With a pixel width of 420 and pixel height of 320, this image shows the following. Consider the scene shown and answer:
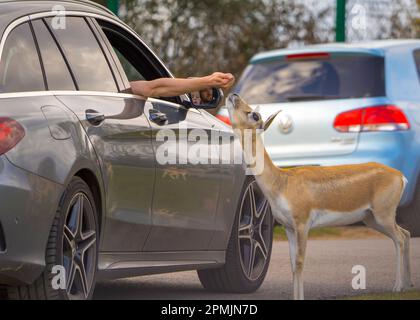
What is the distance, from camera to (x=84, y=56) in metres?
7.99

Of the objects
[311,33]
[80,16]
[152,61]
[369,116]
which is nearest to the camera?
[80,16]

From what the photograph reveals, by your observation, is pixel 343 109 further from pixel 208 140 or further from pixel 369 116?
pixel 208 140

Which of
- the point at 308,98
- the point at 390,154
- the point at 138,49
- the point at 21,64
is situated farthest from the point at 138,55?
the point at 308,98

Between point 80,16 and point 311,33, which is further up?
point 80,16

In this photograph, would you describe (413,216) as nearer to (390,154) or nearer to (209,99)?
(390,154)

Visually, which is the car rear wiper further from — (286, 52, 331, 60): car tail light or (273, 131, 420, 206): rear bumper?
(273, 131, 420, 206): rear bumper

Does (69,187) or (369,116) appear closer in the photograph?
(69,187)

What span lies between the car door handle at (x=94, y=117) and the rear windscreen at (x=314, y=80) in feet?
19.9

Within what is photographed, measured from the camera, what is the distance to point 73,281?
23.9 feet

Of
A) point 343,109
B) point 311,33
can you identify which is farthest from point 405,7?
point 343,109

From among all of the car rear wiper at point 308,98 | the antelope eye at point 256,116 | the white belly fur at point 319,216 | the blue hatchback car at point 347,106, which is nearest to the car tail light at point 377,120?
the blue hatchback car at point 347,106

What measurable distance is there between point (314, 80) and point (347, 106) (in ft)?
2.10

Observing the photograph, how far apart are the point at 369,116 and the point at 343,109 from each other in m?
0.27

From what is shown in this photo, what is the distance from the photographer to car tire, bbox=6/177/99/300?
697 cm
